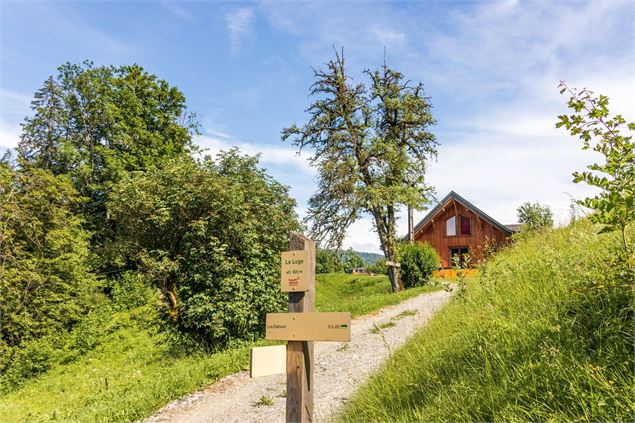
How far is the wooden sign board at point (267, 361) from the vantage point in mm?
3711

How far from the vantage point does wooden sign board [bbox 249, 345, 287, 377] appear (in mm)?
3711

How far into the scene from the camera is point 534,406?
2914mm

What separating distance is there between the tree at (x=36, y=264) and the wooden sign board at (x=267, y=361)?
14.8 meters

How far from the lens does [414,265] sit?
21.5 meters

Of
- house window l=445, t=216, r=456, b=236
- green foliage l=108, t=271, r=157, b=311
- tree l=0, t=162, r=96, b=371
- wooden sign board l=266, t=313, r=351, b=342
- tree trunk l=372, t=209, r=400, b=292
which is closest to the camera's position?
wooden sign board l=266, t=313, r=351, b=342

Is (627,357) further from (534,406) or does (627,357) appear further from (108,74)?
(108,74)

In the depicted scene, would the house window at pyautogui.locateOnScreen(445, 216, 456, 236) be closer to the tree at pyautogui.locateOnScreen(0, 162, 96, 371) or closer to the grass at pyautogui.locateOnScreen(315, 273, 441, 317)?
the grass at pyautogui.locateOnScreen(315, 273, 441, 317)

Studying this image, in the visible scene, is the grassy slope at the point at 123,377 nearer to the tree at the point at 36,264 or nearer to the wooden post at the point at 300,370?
the tree at the point at 36,264

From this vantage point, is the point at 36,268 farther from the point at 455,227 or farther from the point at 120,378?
the point at 455,227

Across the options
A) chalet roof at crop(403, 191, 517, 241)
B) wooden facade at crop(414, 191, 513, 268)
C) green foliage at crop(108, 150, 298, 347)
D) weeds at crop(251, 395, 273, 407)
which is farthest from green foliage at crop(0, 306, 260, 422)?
wooden facade at crop(414, 191, 513, 268)

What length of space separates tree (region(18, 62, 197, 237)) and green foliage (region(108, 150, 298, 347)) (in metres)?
12.2

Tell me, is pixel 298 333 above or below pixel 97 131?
below

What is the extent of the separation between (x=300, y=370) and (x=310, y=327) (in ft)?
1.39

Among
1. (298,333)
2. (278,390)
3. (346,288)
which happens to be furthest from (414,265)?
(298,333)
